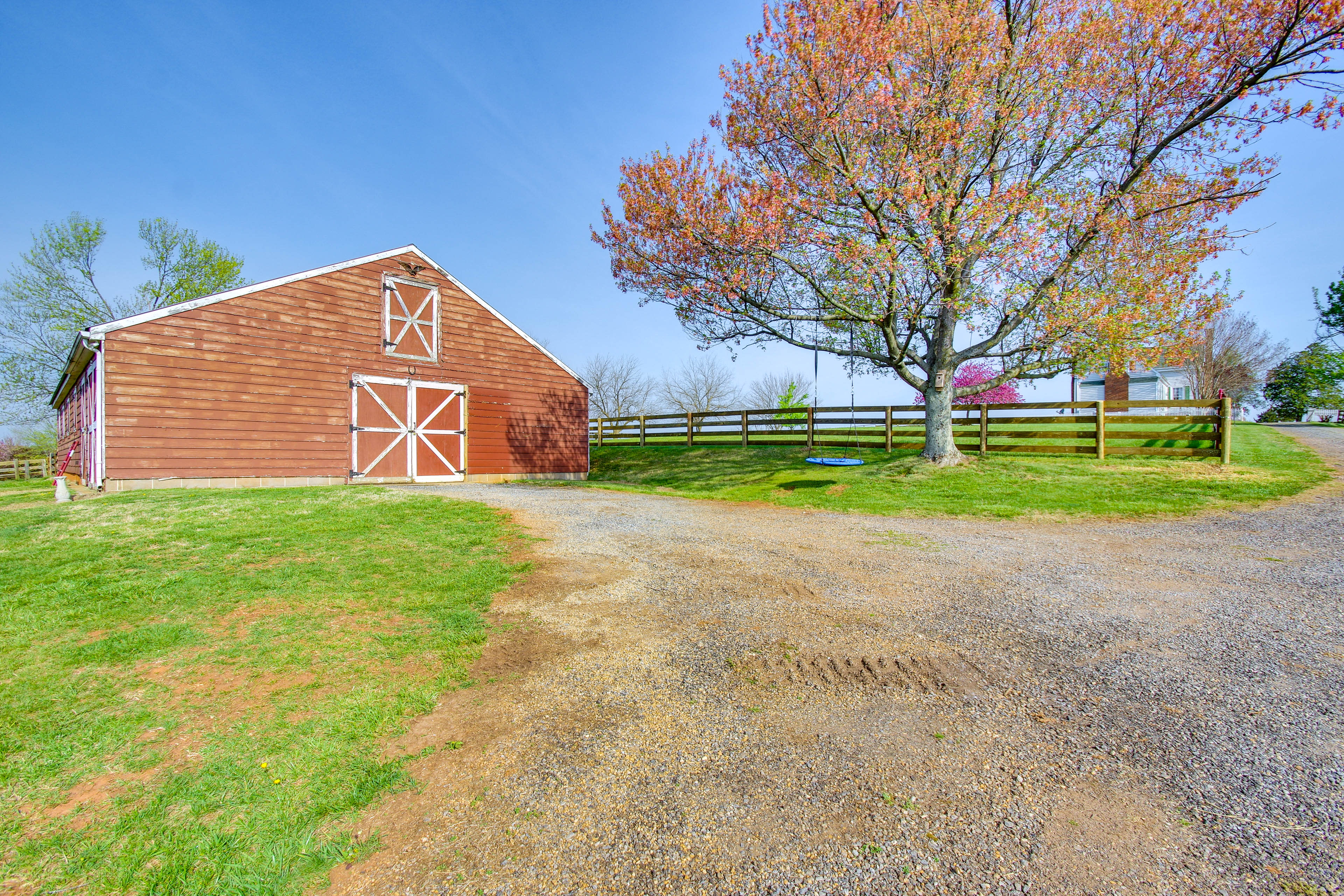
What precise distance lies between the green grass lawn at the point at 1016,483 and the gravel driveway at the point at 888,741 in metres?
4.78

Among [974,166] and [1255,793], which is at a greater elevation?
[974,166]

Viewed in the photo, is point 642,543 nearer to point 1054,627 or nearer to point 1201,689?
point 1054,627

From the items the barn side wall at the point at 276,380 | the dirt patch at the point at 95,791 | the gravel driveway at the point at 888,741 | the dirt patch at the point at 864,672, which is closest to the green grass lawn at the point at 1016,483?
the gravel driveway at the point at 888,741

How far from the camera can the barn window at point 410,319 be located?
535 inches

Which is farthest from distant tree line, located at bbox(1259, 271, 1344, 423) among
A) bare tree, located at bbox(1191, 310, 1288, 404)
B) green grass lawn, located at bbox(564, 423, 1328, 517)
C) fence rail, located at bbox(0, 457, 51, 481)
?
fence rail, located at bbox(0, 457, 51, 481)

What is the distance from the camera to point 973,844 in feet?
7.12

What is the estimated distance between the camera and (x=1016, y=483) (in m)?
11.7

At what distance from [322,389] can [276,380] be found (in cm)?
85

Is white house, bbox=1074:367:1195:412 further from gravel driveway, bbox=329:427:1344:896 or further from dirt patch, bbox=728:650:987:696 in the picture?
dirt patch, bbox=728:650:987:696

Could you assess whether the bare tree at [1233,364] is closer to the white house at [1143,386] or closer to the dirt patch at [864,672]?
the white house at [1143,386]

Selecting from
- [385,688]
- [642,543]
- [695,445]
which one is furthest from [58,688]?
[695,445]

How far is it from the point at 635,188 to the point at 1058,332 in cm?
1049

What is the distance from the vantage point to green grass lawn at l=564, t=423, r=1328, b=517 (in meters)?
9.79

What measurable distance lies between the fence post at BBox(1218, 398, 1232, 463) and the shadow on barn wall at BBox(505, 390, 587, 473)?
15611 millimetres
